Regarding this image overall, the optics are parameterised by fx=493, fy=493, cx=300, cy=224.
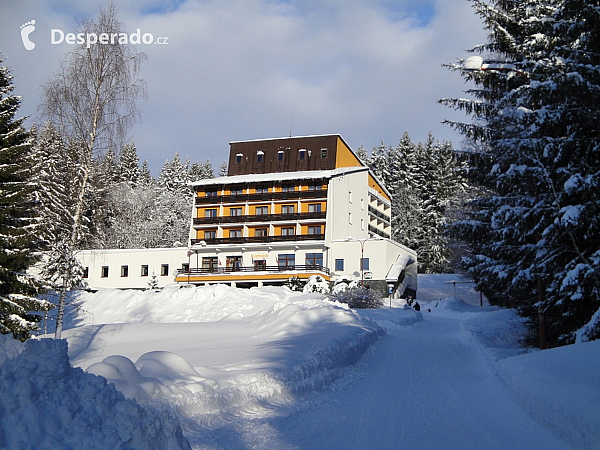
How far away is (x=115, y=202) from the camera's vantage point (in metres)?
18.5

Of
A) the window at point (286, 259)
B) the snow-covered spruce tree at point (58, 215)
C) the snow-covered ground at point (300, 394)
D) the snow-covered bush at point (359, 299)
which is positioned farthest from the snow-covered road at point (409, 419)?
the window at point (286, 259)

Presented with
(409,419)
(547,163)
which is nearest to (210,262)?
(547,163)

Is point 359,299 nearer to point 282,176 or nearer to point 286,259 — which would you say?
point 286,259

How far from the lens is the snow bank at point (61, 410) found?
3.63m

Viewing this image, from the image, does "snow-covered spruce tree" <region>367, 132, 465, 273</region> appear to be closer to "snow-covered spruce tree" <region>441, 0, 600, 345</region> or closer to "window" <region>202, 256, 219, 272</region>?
"window" <region>202, 256, 219, 272</region>

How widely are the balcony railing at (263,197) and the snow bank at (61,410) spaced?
158 feet

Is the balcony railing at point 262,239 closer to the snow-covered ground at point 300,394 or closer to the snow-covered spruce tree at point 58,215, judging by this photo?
the snow-covered spruce tree at point 58,215

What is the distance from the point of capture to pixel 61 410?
12.8 ft

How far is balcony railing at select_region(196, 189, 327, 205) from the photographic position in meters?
52.4

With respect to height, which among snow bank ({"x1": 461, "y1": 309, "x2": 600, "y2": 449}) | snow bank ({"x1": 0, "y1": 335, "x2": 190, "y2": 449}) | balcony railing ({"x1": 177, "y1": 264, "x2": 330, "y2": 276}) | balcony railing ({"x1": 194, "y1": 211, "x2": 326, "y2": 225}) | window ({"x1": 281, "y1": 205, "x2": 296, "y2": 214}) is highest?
window ({"x1": 281, "y1": 205, "x2": 296, "y2": 214})

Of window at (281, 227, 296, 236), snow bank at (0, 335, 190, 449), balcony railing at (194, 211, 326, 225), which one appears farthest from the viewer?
window at (281, 227, 296, 236)

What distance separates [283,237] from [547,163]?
130 ft

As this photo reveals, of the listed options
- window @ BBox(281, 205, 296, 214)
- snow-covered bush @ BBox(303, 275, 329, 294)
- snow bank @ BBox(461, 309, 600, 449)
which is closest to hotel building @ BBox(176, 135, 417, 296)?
window @ BBox(281, 205, 296, 214)

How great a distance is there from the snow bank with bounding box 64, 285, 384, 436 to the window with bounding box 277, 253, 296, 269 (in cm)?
2491
